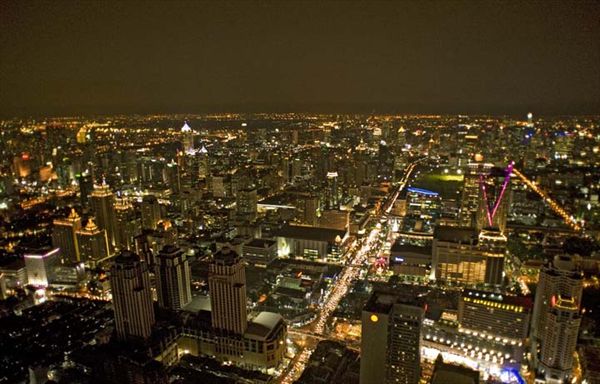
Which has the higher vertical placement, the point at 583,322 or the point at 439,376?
the point at 439,376

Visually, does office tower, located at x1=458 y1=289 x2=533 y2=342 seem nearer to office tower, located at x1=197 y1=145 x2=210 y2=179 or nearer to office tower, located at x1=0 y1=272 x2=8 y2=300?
office tower, located at x1=0 y1=272 x2=8 y2=300

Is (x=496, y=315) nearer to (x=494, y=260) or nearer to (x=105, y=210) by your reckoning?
(x=494, y=260)

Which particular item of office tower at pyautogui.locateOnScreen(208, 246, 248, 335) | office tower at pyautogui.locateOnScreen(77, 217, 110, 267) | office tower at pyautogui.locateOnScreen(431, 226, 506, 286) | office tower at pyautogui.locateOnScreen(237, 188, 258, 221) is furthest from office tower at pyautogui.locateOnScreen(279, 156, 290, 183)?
office tower at pyautogui.locateOnScreen(208, 246, 248, 335)

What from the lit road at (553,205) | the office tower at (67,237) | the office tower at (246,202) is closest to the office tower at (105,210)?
the office tower at (67,237)

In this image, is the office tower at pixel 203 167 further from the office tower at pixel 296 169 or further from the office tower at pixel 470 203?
the office tower at pixel 470 203

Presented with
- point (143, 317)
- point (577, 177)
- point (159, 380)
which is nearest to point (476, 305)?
point (159, 380)

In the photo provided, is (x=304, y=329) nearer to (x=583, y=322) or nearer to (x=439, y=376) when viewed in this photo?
(x=439, y=376)
